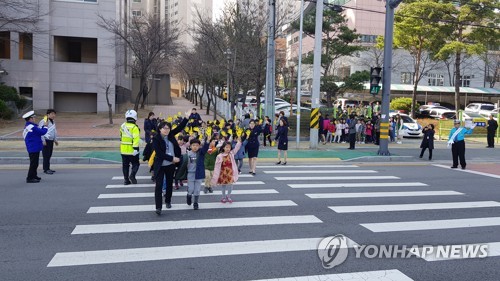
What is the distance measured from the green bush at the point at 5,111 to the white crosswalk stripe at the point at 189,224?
2478cm

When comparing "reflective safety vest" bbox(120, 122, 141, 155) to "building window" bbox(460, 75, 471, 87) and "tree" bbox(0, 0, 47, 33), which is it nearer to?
"tree" bbox(0, 0, 47, 33)

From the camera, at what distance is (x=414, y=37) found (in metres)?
36.3

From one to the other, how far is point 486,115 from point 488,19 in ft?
27.2

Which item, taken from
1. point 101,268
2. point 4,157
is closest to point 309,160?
point 4,157

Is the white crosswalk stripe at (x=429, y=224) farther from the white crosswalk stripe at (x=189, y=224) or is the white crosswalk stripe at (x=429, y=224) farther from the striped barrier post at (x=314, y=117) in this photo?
the striped barrier post at (x=314, y=117)

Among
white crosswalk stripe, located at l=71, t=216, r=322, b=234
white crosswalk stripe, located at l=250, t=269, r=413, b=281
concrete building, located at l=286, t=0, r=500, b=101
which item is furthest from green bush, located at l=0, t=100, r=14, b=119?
concrete building, located at l=286, t=0, r=500, b=101

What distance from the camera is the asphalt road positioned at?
548 centimetres

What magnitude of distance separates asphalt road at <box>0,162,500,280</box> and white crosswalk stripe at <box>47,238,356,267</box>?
0.6 inches

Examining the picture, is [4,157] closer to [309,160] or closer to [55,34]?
[309,160]

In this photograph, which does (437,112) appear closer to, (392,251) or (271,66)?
(271,66)

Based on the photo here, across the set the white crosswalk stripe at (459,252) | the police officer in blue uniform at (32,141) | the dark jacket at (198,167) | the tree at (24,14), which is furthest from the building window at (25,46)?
the white crosswalk stripe at (459,252)

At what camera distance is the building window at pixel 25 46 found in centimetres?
3469

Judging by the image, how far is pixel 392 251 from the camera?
6.29 m

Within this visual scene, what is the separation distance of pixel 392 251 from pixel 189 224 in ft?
11.1
